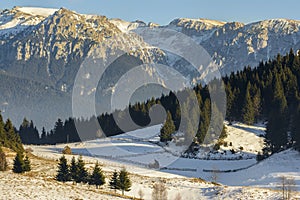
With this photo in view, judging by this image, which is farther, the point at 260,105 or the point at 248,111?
the point at 260,105

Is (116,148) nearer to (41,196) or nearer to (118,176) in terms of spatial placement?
(118,176)

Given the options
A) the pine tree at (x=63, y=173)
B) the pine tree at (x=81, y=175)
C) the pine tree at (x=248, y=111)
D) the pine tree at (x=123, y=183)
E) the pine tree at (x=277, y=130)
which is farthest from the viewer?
the pine tree at (x=248, y=111)

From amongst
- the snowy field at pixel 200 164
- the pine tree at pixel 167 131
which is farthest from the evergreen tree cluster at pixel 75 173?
the pine tree at pixel 167 131

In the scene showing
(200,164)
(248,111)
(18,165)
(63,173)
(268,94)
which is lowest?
(63,173)

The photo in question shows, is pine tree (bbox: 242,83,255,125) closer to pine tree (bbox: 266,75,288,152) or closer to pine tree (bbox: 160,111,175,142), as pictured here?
pine tree (bbox: 266,75,288,152)

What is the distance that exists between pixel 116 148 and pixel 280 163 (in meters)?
39.0

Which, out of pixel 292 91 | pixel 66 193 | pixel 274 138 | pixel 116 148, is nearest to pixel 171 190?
pixel 66 193

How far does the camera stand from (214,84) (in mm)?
135750

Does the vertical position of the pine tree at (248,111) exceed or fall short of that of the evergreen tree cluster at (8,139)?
it exceeds it

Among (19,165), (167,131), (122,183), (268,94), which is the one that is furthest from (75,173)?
(268,94)

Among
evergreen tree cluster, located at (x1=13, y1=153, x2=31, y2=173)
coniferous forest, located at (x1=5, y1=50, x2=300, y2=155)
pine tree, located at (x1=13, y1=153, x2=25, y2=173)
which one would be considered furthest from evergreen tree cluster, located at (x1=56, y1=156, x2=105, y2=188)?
coniferous forest, located at (x1=5, y1=50, x2=300, y2=155)

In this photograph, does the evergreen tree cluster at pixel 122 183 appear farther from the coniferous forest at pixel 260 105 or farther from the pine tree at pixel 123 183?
the coniferous forest at pixel 260 105

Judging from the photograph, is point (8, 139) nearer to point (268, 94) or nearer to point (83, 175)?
point (83, 175)

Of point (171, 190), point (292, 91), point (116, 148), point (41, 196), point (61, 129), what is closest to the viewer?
point (41, 196)
